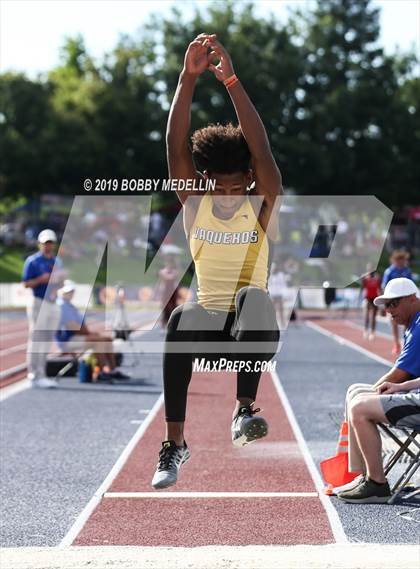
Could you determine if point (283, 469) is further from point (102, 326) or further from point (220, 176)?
point (102, 326)

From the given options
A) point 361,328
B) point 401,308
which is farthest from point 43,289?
point 361,328

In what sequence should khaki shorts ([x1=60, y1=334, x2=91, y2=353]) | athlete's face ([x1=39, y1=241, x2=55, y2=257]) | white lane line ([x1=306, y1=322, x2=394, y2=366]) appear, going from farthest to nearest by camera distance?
white lane line ([x1=306, y1=322, x2=394, y2=366])
khaki shorts ([x1=60, y1=334, x2=91, y2=353])
athlete's face ([x1=39, y1=241, x2=55, y2=257])

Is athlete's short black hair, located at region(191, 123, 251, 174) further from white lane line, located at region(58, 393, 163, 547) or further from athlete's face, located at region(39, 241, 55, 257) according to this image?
athlete's face, located at region(39, 241, 55, 257)

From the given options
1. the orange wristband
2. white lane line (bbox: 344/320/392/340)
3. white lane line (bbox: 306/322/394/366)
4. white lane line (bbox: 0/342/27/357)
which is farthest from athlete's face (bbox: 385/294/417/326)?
white lane line (bbox: 344/320/392/340)

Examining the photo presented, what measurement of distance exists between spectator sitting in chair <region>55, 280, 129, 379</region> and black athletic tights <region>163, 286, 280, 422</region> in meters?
8.69

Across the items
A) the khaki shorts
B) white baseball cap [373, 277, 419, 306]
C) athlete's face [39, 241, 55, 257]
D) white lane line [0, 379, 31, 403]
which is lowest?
white lane line [0, 379, 31, 403]

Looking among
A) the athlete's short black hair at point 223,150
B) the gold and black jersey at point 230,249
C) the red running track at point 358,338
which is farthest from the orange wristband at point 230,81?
the red running track at point 358,338

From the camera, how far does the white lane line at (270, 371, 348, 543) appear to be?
303 inches

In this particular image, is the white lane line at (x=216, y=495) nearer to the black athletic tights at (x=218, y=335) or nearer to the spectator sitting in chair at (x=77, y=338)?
the spectator sitting in chair at (x=77, y=338)

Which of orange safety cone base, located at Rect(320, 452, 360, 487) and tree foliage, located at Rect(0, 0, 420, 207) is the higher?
tree foliage, located at Rect(0, 0, 420, 207)

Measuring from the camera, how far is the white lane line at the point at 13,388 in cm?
1466

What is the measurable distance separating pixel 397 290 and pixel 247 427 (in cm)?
244

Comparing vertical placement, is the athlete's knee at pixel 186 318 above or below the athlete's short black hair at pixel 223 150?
below

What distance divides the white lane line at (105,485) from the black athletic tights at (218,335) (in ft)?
10.4
